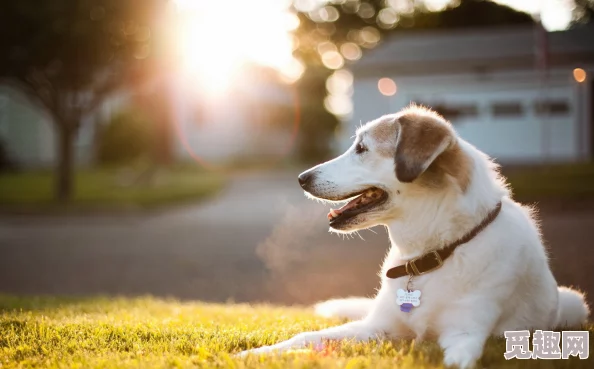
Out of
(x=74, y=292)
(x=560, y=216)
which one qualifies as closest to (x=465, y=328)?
(x=74, y=292)

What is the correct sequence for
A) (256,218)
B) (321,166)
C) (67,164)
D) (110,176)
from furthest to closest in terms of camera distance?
(110,176)
(67,164)
(256,218)
(321,166)

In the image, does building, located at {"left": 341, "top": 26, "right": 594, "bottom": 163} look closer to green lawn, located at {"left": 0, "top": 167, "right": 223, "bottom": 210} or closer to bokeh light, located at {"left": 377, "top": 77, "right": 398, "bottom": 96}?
bokeh light, located at {"left": 377, "top": 77, "right": 398, "bottom": 96}

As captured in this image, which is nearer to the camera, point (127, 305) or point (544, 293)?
point (544, 293)

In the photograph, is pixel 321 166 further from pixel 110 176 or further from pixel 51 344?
pixel 110 176

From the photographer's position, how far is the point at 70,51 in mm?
17422

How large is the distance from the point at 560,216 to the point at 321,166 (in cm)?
1104

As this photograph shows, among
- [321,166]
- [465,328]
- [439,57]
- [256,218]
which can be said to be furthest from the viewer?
[439,57]

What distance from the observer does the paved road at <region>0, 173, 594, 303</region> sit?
29.7 ft

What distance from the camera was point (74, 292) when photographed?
9.05m

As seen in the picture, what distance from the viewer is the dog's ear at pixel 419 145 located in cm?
359

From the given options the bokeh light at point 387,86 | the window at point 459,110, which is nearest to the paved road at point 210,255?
the bokeh light at point 387,86

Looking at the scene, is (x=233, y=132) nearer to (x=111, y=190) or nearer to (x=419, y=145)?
(x=111, y=190)

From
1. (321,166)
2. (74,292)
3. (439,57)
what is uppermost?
(439,57)

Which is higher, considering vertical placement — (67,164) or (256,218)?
(67,164)
